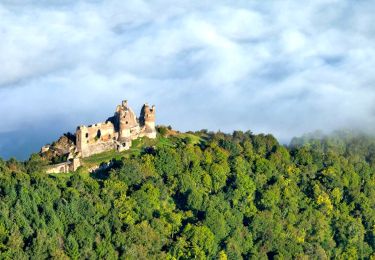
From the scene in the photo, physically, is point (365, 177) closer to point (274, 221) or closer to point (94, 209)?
point (274, 221)

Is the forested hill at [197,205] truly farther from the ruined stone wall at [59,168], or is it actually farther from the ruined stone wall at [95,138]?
the ruined stone wall at [95,138]

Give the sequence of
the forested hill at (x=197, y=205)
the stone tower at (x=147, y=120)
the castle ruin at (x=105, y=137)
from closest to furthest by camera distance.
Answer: the forested hill at (x=197, y=205) < the castle ruin at (x=105, y=137) < the stone tower at (x=147, y=120)

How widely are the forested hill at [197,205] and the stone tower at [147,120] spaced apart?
7.31ft

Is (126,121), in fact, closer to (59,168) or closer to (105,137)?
(105,137)

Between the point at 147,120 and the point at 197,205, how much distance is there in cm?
1219

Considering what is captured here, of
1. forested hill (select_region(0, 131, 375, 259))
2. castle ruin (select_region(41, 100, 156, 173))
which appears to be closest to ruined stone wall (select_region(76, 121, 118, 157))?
castle ruin (select_region(41, 100, 156, 173))

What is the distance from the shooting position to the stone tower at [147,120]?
154m

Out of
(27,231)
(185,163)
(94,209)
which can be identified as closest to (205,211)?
(185,163)

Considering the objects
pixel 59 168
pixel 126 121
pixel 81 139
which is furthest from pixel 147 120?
pixel 59 168

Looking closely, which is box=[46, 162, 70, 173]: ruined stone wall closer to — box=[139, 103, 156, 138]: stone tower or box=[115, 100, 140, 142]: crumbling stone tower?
box=[115, 100, 140, 142]: crumbling stone tower

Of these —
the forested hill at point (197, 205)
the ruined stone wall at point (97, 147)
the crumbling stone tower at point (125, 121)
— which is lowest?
the forested hill at point (197, 205)

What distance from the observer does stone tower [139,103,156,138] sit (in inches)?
6053

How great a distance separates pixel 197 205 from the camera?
148625 mm

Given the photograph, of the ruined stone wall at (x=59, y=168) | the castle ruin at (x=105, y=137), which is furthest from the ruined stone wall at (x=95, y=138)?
the ruined stone wall at (x=59, y=168)
